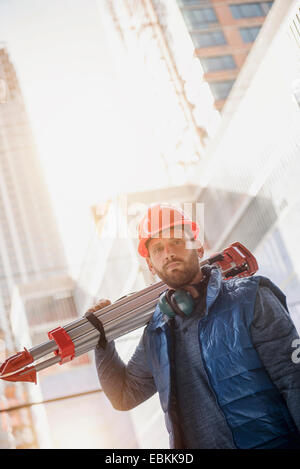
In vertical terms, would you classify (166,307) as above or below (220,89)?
below

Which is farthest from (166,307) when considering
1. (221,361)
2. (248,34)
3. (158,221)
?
(248,34)

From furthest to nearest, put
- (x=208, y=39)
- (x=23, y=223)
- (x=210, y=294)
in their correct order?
(x=23, y=223)
(x=208, y=39)
(x=210, y=294)

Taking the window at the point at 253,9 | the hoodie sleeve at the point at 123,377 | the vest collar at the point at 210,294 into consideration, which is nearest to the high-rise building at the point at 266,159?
the vest collar at the point at 210,294

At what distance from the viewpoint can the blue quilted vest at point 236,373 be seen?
7.19 feet

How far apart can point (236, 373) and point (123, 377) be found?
0.85 metres

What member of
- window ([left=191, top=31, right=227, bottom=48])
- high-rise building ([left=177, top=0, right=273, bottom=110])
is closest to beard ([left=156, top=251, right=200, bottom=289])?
high-rise building ([left=177, top=0, right=273, bottom=110])

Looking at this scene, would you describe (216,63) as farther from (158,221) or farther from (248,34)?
(158,221)

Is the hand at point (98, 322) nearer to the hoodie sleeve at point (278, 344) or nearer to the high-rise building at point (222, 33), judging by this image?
the hoodie sleeve at point (278, 344)

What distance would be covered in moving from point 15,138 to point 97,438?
4806 centimetres

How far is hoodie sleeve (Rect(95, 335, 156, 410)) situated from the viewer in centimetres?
282

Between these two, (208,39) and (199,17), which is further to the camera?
(199,17)

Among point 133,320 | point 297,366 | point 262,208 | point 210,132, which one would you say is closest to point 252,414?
point 297,366

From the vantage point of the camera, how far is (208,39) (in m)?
41.8

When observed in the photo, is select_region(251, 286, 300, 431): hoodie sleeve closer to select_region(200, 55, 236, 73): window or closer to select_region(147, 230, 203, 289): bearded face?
select_region(147, 230, 203, 289): bearded face
